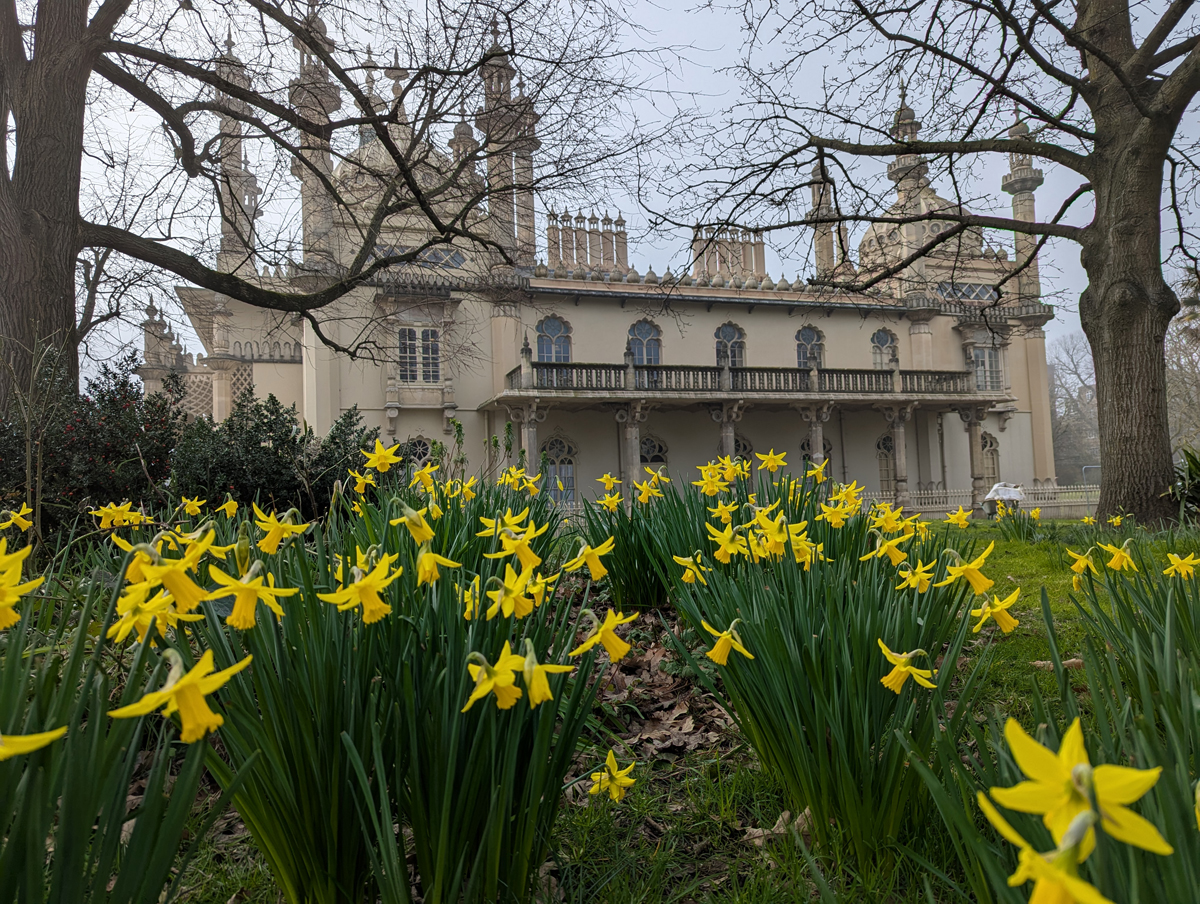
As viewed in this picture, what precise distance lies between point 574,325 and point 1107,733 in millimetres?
20013

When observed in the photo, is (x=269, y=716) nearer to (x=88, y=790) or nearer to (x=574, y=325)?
(x=88, y=790)

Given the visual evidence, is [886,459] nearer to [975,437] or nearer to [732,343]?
[975,437]

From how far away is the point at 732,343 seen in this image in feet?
71.5

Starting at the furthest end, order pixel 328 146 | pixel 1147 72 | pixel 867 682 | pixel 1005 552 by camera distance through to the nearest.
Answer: pixel 328 146 → pixel 1147 72 → pixel 1005 552 → pixel 867 682

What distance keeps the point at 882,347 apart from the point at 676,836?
23.7 m

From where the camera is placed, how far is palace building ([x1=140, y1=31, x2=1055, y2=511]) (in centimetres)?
1828

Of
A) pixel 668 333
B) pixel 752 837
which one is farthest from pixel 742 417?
pixel 752 837

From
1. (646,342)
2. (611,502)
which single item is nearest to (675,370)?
(646,342)

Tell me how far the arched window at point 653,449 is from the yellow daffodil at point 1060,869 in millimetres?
20256

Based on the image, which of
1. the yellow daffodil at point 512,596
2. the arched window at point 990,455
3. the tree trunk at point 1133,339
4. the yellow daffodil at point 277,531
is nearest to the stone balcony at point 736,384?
the arched window at point 990,455

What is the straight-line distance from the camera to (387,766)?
1.27m

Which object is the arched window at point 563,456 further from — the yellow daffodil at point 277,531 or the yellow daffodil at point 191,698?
the yellow daffodil at point 191,698


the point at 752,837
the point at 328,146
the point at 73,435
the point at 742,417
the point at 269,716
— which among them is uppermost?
the point at 328,146

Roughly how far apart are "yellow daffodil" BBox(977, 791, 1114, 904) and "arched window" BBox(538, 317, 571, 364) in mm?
20003
